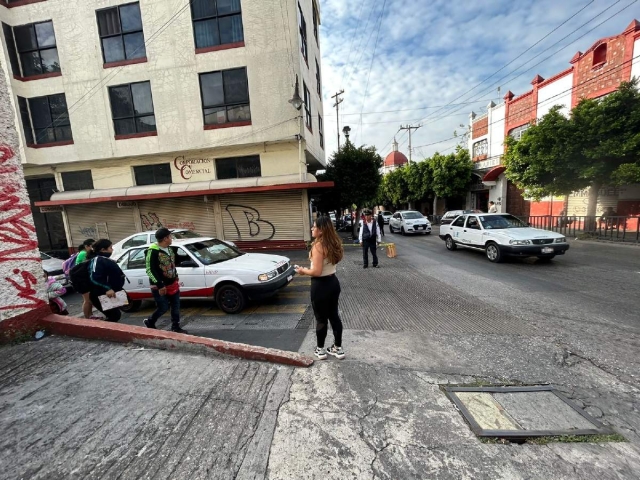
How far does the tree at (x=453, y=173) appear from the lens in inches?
1030

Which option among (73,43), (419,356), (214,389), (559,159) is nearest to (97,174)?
(73,43)

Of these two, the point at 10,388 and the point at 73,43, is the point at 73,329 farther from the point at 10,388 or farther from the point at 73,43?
the point at 73,43

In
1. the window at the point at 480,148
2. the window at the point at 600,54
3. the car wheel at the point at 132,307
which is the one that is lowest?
the car wheel at the point at 132,307

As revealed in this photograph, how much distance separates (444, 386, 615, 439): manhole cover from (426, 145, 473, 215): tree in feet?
86.6

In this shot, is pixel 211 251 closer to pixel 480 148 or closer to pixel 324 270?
pixel 324 270

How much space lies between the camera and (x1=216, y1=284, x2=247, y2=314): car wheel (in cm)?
569

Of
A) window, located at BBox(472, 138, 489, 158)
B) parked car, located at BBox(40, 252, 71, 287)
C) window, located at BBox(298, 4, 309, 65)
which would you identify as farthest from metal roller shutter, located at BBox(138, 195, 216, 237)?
window, located at BBox(472, 138, 489, 158)

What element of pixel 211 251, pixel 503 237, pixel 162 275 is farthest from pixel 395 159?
pixel 162 275

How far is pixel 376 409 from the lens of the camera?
256 cm

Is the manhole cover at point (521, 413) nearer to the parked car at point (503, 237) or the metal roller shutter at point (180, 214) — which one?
the parked car at point (503, 237)

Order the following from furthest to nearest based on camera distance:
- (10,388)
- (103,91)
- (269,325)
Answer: (103,91), (269,325), (10,388)

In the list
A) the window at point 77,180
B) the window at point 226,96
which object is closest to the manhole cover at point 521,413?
the window at point 226,96

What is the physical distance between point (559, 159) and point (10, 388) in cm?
1678

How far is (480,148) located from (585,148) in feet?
54.0
